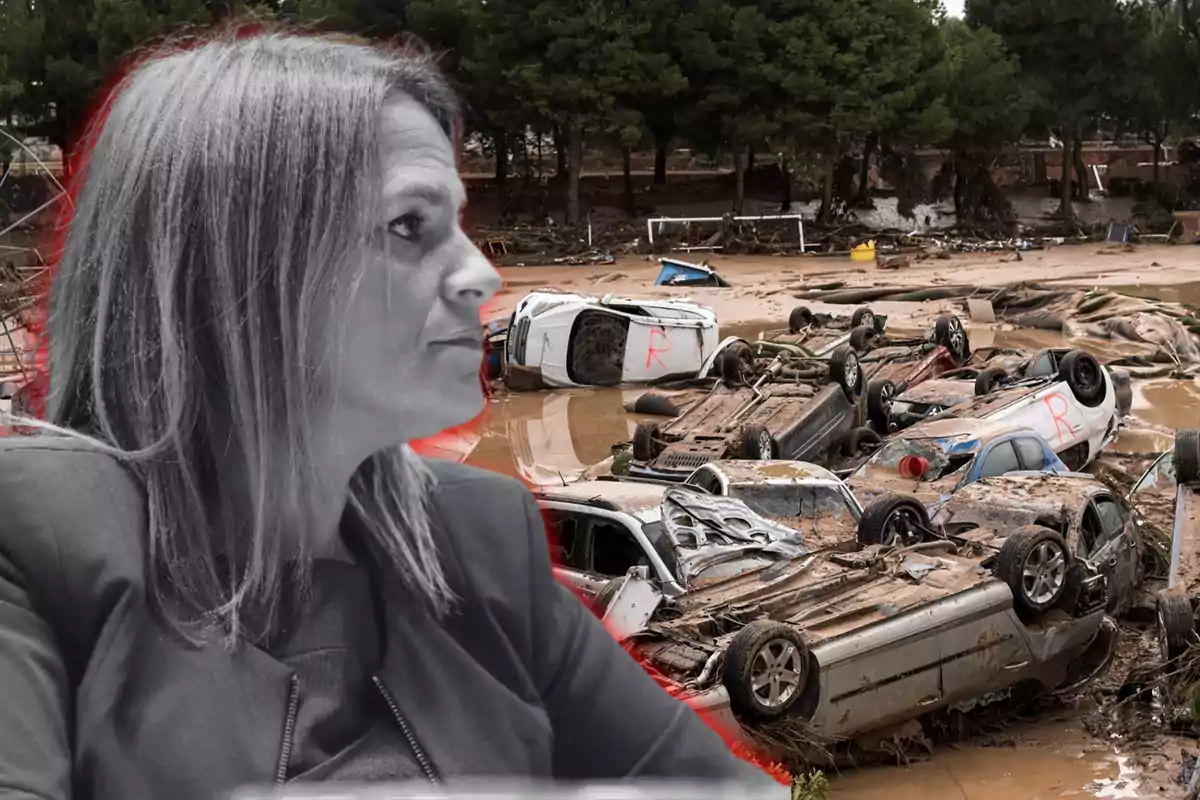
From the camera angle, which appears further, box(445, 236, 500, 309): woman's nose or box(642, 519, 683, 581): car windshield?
box(642, 519, 683, 581): car windshield

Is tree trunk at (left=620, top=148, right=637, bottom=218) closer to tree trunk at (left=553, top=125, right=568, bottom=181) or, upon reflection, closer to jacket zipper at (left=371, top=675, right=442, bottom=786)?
tree trunk at (left=553, top=125, right=568, bottom=181)

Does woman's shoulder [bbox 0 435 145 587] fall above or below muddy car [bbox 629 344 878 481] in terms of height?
above

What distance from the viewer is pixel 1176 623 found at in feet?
28.4

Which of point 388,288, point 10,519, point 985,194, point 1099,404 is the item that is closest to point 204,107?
point 388,288

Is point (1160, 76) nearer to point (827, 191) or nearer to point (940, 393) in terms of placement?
point (827, 191)

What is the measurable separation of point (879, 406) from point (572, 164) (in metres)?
9.31

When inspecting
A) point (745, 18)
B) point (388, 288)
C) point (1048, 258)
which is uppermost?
point (745, 18)

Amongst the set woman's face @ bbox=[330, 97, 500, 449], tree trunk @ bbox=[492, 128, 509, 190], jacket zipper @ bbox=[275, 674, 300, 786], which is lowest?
jacket zipper @ bbox=[275, 674, 300, 786]

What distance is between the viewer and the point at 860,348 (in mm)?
18797

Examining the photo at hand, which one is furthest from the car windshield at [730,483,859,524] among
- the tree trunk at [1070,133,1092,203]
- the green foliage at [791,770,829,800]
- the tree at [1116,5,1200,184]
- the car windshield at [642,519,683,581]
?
the tree trunk at [1070,133,1092,203]

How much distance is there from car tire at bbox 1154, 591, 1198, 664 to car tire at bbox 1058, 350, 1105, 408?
6035mm

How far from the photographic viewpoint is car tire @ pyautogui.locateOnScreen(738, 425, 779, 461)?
13.2 meters

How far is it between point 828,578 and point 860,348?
34.6 feet

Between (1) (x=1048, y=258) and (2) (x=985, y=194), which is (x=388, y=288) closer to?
(1) (x=1048, y=258)
